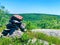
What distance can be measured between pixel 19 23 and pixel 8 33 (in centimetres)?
256

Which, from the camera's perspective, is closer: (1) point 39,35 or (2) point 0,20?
(1) point 39,35

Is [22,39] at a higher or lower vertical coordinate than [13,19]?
lower

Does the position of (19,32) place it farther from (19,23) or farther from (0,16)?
(0,16)

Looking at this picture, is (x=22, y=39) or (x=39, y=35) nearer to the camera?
(x=22, y=39)

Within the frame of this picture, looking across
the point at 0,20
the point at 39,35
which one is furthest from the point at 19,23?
the point at 0,20

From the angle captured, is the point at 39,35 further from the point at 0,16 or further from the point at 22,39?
the point at 0,16

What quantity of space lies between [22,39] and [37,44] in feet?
15.8

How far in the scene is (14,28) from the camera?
35.9 m

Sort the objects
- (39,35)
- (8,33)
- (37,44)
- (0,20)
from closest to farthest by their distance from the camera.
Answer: (37,44) < (39,35) < (8,33) < (0,20)

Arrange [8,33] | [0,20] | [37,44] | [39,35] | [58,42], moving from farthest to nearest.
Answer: [0,20]
[8,33]
[39,35]
[58,42]
[37,44]

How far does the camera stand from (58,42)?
30.6 meters

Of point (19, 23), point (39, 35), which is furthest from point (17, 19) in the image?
point (39, 35)

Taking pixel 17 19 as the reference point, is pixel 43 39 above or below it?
below

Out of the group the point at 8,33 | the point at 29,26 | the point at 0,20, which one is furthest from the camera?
the point at 0,20
